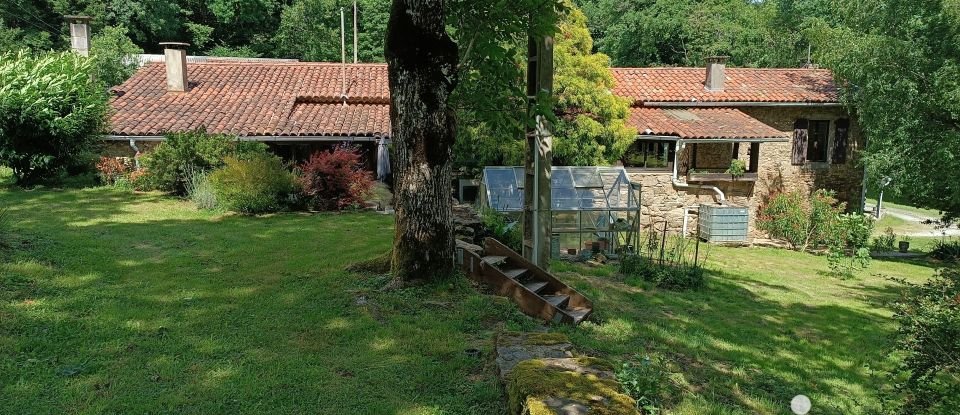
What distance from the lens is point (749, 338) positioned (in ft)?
23.6

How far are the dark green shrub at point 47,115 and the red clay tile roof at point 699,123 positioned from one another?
48.7 feet

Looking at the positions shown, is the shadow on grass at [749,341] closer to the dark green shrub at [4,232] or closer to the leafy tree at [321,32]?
the dark green shrub at [4,232]

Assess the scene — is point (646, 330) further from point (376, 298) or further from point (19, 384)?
point (19, 384)

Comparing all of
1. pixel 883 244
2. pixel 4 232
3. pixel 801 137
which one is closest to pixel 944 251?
pixel 883 244

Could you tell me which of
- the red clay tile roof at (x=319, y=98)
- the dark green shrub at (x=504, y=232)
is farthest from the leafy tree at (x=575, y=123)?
the dark green shrub at (x=504, y=232)

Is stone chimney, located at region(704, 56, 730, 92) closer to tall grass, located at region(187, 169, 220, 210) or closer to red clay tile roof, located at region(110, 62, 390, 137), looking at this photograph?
red clay tile roof, located at region(110, 62, 390, 137)

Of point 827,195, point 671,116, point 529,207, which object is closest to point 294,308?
point 529,207

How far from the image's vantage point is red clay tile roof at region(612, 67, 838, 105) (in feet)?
66.9

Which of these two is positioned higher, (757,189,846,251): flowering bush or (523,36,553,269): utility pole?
(523,36,553,269): utility pole

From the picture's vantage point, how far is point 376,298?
6445 millimetres

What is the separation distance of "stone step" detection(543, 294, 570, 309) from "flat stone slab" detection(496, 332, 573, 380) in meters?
1.59

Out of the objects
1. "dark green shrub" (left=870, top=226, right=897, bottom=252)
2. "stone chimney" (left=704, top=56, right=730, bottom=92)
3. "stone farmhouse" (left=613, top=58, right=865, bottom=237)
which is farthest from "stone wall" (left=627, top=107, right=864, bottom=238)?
"dark green shrub" (left=870, top=226, right=897, bottom=252)

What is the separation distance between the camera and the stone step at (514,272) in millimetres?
7250

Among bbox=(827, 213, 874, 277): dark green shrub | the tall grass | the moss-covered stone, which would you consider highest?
the tall grass
